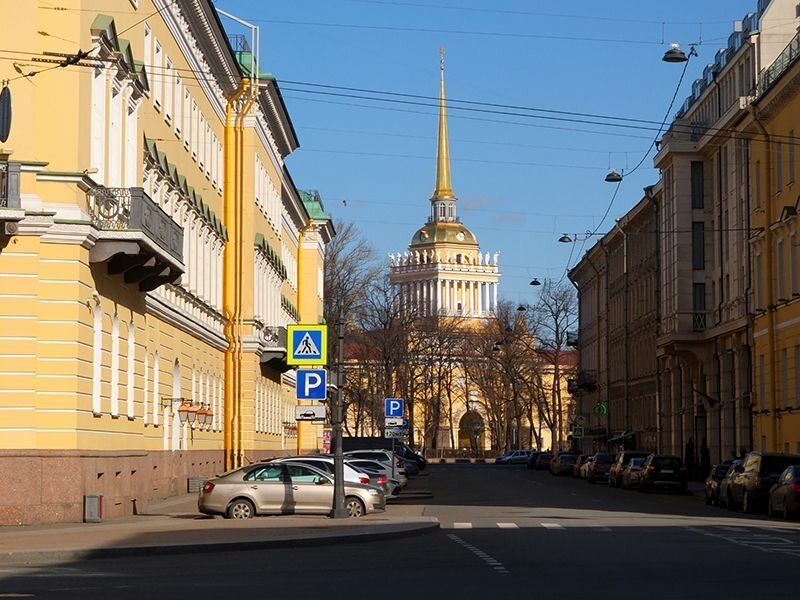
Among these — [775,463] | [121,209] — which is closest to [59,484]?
[121,209]

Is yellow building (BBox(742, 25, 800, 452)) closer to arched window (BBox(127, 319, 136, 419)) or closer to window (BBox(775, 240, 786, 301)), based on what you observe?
window (BBox(775, 240, 786, 301))

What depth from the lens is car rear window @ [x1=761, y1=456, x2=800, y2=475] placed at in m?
39.6

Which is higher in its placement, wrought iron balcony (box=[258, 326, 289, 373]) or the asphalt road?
wrought iron balcony (box=[258, 326, 289, 373])

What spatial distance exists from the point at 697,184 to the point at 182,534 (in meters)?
48.6

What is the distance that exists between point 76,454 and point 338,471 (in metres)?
5.59

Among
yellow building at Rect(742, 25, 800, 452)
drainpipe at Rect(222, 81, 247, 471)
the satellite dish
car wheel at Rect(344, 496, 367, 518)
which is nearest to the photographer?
the satellite dish

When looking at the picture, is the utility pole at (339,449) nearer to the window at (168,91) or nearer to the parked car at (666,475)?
the window at (168,91)

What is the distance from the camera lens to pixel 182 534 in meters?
26.9

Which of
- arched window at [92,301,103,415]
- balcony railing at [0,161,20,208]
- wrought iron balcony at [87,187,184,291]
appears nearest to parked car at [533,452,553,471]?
wrought iron balcony at [87,187,184,291]

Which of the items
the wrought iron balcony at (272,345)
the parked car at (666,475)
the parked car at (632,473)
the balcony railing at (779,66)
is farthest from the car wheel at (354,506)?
the parked car at (632,473)

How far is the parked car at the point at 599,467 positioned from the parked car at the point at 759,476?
34501mm

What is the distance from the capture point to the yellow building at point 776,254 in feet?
172

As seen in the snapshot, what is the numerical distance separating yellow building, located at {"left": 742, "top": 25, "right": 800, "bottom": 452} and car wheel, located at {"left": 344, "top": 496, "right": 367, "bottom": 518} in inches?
865

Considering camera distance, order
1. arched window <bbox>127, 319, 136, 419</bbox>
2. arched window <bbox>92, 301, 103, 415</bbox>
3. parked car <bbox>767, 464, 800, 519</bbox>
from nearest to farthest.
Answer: arched window <bbox>92, 301, 103, 415</bbox> → arched window <bbox>127, 319, 136, 419</bbox> → parked car <bbox>767, 464, 800, 519</bbox>
